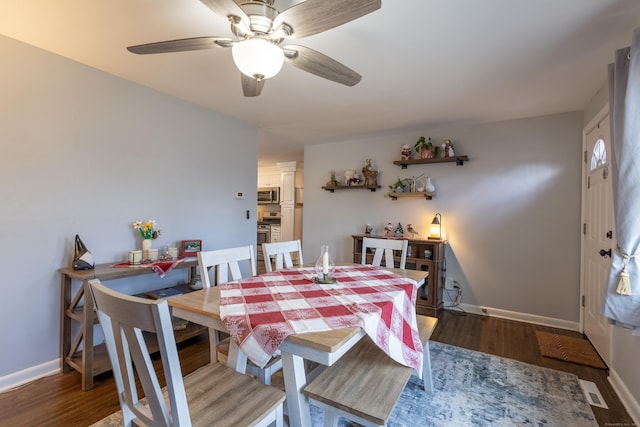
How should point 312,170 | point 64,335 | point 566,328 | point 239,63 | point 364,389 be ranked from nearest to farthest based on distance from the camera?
point 364,389, point 239,63, point 64,335, point 566,328, point 312,170

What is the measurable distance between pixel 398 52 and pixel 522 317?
317 centimetres

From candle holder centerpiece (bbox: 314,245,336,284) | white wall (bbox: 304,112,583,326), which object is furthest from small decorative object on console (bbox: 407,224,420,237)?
candle holder centerpiece (bbox: 314,245,336,284)

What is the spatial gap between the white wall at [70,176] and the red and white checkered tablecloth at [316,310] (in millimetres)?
1500

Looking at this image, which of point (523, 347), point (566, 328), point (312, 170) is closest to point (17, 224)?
point (312, 170)

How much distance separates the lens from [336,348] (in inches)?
38.9

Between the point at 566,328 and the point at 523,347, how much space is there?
895mm

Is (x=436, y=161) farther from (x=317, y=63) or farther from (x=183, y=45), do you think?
(x=183, y=45)

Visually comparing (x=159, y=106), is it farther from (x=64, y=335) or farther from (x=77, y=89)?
(x=64, y=335)

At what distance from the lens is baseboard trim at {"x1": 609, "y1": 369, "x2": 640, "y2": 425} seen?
1713 millimetres

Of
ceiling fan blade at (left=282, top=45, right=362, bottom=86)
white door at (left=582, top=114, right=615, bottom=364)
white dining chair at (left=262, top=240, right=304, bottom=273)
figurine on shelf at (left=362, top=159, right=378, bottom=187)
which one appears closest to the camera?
ceiling fan blade at (left=282, top=45, right=362, bottom=86)

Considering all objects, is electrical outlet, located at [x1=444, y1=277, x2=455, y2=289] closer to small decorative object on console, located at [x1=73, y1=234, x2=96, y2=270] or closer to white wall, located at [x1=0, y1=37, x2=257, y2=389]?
white wall, located at [x1=0, y1=37, x2=257, y2=389]

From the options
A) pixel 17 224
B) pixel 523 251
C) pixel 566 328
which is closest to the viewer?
pixel 17 224

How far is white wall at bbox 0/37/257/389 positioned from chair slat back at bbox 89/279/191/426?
64.2 inches

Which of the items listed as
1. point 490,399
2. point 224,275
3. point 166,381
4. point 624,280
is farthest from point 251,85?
point 490,399
